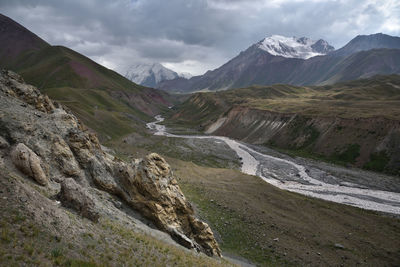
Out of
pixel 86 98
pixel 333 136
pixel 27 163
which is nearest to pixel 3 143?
pixel 27 163

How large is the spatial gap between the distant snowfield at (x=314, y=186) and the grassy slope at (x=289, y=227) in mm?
5879

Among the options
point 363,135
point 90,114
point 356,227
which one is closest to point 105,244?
point 356,227

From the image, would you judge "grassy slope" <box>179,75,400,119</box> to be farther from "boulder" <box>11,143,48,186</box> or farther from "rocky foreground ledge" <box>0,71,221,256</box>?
"boulder" <box>11,143,48,186</box>

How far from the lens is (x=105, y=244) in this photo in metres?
14.7

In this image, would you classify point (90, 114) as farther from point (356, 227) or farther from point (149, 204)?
point (356, 227)

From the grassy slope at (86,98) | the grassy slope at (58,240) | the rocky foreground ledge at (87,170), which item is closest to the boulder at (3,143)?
the rocky foreground ledge at (87,170)

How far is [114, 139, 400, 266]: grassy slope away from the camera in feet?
85.8

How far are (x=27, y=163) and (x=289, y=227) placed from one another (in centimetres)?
2844

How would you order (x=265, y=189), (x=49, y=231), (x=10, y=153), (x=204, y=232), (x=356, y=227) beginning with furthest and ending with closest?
(x=265, y=189) < (x=356, y=227) < (x=204, y=232) < (x=10, y=153) < (x=49, y=231)

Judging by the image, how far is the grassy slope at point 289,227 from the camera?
2614 centimetres

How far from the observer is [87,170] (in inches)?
952

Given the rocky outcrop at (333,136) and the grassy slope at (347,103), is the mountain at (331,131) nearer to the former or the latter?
the rocky outcrop at (333,136)

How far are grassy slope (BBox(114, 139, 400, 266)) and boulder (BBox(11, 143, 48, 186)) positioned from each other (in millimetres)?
19015

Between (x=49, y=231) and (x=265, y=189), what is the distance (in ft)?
120
